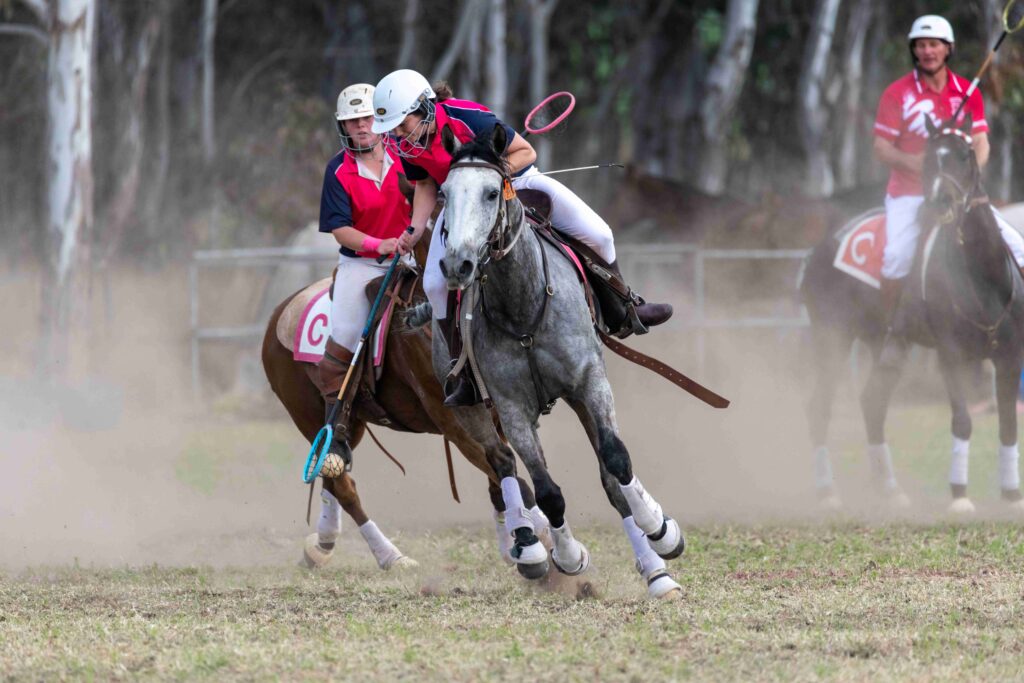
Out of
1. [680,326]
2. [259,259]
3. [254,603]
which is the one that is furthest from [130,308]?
[254,603]

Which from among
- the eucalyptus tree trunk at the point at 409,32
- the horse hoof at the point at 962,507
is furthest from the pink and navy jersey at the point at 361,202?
the eucalyptus tree trunk at the point at 409,32

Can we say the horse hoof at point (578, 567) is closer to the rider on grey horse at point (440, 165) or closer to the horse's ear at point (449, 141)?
the rider on grey horse at point (440, 165)

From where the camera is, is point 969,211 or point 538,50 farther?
point 538,50

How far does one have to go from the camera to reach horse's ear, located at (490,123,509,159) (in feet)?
22.7

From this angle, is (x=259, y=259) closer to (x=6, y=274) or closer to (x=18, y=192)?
(x=6, y=274)

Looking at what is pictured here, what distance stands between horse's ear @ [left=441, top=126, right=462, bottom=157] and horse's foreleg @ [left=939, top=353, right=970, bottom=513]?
5.19 meters

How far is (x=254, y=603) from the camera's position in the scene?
303 inches

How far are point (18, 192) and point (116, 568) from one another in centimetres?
2301

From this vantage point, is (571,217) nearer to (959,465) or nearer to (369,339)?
(369,339)

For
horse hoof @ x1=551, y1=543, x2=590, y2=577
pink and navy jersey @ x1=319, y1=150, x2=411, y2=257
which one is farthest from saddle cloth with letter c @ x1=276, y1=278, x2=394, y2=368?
horse hoof @ x1=551, y1=543, x2=590, y2=577

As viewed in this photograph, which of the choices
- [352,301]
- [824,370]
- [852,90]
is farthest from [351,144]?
[852,90]

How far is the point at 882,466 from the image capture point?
38.2 ft

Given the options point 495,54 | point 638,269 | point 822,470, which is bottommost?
point 638,269

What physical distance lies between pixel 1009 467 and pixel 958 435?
1.35 feet
